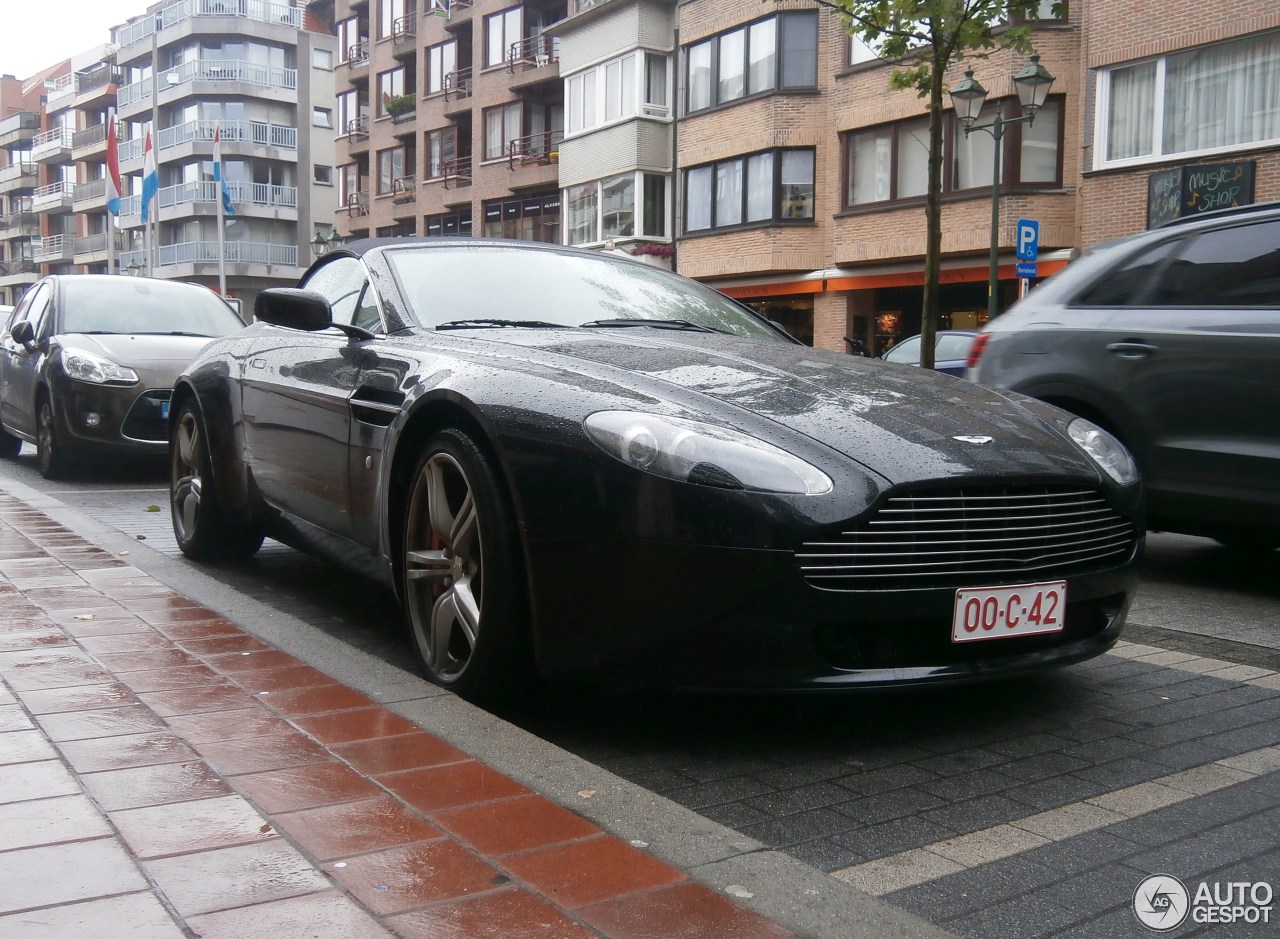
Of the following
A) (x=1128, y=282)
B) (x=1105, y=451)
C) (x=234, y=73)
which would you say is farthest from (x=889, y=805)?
(x=234, y=73)

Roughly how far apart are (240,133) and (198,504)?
213 ft

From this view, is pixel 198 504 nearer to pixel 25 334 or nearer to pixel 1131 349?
pixel 1131 349

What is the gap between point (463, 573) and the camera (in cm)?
373

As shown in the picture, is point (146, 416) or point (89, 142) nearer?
point (146, 416)

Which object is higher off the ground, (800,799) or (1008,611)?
(1008,611)

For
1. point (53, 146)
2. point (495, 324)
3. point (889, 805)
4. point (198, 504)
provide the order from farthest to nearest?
1. point (53, 146)
2. point (198, 504)
3. point (495, 324)
4. point (889, 805)

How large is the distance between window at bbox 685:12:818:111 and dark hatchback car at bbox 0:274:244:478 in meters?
21.4

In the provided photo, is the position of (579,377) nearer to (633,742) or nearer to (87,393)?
(633,742)

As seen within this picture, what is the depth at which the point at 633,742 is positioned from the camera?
3.46 m

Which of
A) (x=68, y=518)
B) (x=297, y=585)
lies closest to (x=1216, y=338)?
(x=297, y=585)

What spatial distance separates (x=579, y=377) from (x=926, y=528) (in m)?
1.00

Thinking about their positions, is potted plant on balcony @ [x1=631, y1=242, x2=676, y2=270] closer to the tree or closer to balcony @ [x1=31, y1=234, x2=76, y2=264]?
the tree

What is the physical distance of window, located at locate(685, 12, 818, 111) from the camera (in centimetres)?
3002

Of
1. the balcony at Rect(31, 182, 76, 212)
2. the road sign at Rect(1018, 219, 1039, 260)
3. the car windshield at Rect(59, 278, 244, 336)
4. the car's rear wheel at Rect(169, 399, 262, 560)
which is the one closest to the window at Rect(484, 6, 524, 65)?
the road sign at Rect(1018, 219, 1039, 260)
